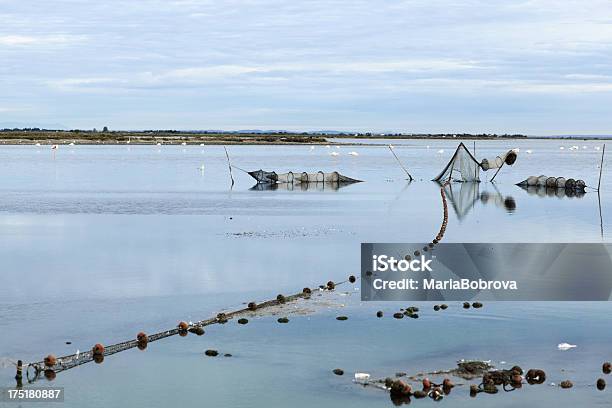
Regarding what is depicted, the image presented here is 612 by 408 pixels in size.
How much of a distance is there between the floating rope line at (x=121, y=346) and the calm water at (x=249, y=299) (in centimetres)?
25

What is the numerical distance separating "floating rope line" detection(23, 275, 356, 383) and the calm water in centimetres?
25

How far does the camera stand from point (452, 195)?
5184 cm

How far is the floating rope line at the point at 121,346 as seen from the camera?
13.6 metres

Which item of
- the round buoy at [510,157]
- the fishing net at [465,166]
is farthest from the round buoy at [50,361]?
the round buoy at [510,157]

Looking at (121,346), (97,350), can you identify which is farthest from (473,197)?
(97,350)

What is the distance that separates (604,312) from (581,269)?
4.69m

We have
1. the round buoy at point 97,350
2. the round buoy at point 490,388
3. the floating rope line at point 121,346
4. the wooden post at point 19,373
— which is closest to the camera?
the round buoy at point 490,388

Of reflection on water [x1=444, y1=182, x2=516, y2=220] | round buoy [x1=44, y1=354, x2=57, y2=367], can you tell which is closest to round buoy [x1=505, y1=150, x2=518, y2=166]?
reflection on water [x1=444, y1=182, x2=516, y2=220]

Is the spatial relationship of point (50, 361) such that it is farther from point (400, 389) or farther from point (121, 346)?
point (400, 389)

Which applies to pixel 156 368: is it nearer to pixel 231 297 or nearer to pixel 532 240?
pixel 231 297

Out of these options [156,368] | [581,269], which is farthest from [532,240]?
[156,368]

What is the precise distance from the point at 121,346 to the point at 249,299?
4.50 meters

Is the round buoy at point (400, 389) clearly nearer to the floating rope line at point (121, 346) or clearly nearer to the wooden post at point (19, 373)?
the floating rope line at point (121, 346)

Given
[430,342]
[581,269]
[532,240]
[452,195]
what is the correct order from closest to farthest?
[430,342] < [581,269] < [532,240] < [452,195]
